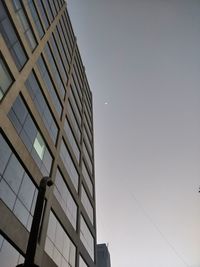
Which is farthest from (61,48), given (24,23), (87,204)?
(87,204)

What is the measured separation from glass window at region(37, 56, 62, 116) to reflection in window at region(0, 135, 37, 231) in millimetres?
11145

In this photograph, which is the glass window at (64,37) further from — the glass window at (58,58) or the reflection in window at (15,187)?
the reflection in window at (15,187)

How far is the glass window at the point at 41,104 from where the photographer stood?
20466 millimetres

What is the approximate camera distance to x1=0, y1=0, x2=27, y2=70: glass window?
1770cm

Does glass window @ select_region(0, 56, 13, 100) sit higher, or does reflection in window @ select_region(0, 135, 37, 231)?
glass window @ select_region(0, 56, 13, 100)

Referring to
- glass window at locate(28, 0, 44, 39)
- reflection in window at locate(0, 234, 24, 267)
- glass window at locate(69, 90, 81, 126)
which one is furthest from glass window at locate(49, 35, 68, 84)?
reflection in window at locate(0, 234, 24, 267)

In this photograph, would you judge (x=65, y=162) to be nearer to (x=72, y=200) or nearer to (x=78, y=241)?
(x=72, y=200)

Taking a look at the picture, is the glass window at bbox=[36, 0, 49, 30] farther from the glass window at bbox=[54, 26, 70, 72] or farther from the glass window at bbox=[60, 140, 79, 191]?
the glass window at bbox=[60, 140, 79, 191]

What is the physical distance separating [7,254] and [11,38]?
14.9 meters

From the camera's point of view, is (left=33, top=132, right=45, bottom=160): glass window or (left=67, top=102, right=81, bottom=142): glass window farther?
(left=67, top=102, right=81, bottom=142): glass window

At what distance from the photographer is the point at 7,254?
40.8ft

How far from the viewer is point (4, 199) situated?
13.4m

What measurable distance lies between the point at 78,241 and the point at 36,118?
12.9 m

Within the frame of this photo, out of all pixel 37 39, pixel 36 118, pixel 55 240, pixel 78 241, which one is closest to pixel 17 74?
pixel 36 118
